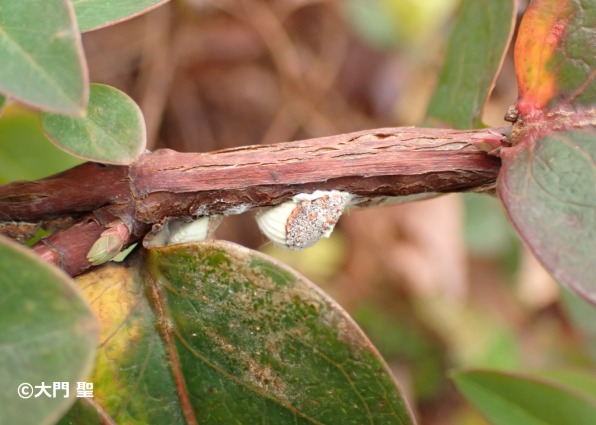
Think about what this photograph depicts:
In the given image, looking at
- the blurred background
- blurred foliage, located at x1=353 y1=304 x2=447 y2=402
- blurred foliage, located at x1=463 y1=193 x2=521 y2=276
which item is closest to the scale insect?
the blurred background

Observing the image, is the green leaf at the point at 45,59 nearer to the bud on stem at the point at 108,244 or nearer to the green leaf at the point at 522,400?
the bud on stem at the point at 108,244

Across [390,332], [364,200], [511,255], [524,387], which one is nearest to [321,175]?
[364,200]

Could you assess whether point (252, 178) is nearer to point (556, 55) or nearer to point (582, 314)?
point (556, 55)

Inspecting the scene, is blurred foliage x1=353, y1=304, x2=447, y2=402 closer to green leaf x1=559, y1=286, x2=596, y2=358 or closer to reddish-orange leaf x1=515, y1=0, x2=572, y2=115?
green leaf x1=559, y1=286, x2=596, y2=358

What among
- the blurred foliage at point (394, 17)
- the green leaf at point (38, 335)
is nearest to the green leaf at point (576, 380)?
the green leaf at point (38, 335)

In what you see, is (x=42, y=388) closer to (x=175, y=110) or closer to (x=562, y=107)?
(x=562, y=107)

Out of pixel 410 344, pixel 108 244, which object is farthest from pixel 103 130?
pixel 410 344
